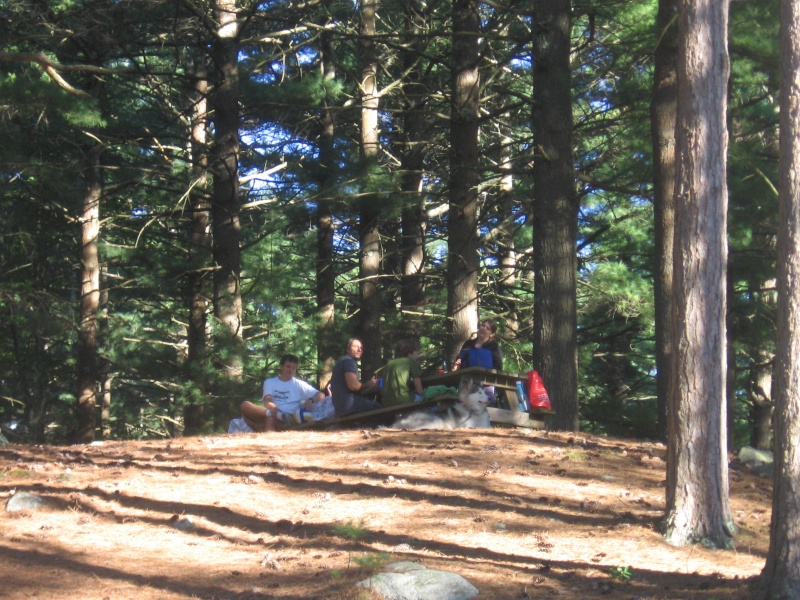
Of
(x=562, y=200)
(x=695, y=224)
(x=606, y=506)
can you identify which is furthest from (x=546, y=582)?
(x=562, y=200)

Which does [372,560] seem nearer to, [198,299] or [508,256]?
[198,299]

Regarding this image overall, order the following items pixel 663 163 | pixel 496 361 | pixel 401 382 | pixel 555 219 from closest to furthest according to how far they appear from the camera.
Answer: pixel 401 382, pixel 496 361, pixel 663 163, pixel 555 219

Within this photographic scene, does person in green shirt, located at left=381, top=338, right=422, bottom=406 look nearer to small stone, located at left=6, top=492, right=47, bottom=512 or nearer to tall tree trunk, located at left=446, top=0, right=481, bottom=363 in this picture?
tall tree trunk, located at left=446, top=0, right=481, bottom=363

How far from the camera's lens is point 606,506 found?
23.1 ft

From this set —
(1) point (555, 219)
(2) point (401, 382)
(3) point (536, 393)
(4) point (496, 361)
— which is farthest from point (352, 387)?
(1) point (555, 219)

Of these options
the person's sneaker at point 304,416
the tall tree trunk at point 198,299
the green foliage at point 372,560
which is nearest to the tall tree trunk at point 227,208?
the tall tree trunk at point 198,299

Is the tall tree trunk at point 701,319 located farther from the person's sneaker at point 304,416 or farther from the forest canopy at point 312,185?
the person's sneaker at point 304,416

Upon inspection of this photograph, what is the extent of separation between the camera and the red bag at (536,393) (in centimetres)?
1070

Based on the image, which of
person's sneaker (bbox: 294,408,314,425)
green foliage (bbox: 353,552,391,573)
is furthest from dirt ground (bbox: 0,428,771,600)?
person's sneaker (bbox: 294,408,314,425)

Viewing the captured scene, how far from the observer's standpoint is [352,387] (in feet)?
35.1

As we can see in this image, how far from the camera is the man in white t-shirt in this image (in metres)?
11.2

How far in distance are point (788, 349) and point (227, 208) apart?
35.0 ft

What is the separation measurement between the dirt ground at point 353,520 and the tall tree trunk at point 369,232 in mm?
7752

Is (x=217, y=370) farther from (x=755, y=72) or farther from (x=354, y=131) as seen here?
(x=755, y=72)
